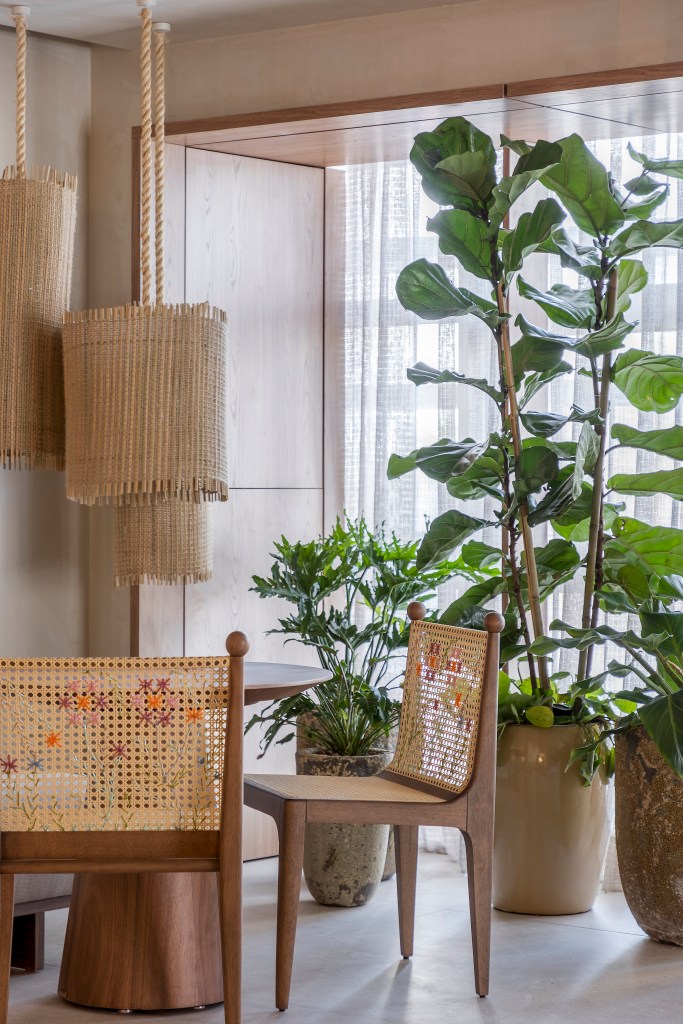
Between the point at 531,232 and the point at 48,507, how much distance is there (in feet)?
6.16

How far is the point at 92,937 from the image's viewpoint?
3.33m

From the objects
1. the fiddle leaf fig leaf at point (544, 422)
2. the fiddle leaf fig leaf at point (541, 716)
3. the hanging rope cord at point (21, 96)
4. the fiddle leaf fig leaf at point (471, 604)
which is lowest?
the fiddle leaf fig leaf at point (541, 716)

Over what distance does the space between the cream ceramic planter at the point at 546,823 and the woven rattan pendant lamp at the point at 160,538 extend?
1055mm

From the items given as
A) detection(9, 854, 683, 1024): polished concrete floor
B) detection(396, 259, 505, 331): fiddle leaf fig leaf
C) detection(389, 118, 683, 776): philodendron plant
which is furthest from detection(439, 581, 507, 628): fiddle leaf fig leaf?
A: detection(9, 854, 683, 1024): polished concrete floor

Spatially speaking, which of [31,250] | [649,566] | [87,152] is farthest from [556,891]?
[87,152]

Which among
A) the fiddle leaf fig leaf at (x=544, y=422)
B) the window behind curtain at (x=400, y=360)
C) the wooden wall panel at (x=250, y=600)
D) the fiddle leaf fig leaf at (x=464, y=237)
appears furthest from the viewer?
the wooden wall panel at (x=250, y=600)

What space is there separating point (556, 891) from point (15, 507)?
81.5 inches

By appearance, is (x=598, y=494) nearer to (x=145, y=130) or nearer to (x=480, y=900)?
(x=480, y=900)

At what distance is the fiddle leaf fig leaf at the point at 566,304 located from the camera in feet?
13.3

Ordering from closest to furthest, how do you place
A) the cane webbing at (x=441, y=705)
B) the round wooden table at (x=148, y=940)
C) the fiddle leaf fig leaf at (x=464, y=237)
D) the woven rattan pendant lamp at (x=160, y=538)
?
the round wooden table at (x=148, y=940), the cane webbing at (x=441, y=705), the fiddle leaf fig leaf at (x=464, y=237), the woven rattan pendant lamp at (x=160, y=538)

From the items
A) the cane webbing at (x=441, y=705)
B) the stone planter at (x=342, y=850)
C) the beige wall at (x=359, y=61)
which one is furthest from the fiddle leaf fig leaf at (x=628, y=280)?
the stone planter at (x=342, y=850)

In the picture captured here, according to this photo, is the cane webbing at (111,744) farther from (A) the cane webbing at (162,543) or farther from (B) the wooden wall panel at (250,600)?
(B) the wooden wall panel at (250,600)

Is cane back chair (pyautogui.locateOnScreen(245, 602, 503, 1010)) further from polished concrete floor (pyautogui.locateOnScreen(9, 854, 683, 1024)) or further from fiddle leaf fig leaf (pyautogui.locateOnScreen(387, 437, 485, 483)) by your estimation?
fiddle leaf fig leaf (pyautogui.locateOnScreen(387, 437, 485, 483))

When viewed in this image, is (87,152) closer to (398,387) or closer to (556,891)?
(398,387)
